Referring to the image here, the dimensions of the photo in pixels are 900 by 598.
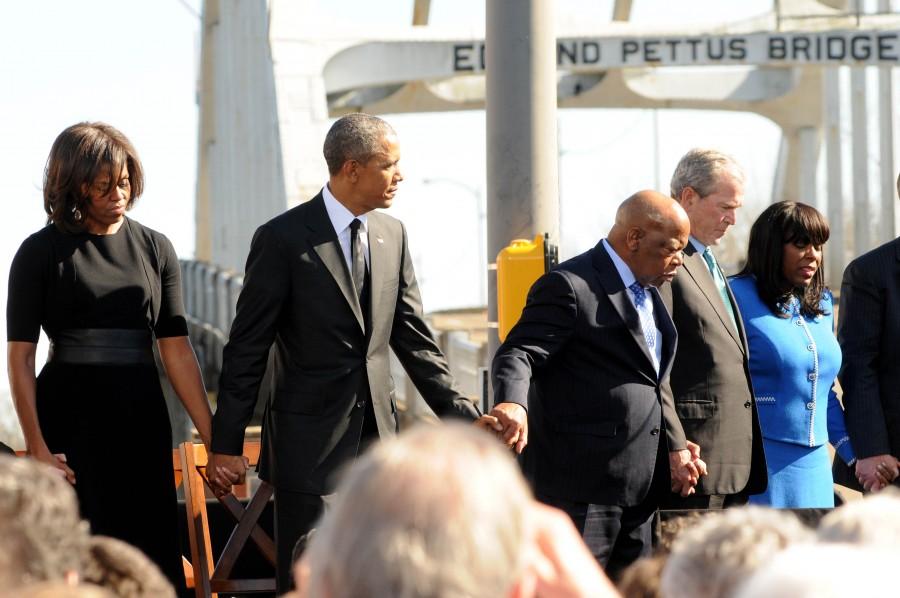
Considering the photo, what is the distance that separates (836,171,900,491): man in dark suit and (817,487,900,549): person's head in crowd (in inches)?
139

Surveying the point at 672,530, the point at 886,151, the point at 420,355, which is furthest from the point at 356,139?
the point at 886,151

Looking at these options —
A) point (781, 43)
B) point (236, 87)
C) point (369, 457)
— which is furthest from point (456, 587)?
point (236, 87)

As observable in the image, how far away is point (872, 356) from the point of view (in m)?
5.96

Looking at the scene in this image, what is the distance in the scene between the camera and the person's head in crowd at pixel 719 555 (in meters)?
2.38

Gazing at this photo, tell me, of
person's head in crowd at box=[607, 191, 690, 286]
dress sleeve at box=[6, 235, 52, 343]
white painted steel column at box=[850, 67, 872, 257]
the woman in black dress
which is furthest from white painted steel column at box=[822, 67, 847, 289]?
dress sleeve at box=[6, 235, 52, 343]

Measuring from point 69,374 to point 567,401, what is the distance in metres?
1.76

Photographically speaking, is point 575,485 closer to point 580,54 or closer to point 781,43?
point 580,54

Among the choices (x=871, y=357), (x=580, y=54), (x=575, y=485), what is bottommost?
(x=575, y=485)

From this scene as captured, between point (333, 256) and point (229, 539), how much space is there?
4.23 feet

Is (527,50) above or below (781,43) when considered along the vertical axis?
below

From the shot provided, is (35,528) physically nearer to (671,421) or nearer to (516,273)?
(671,421)

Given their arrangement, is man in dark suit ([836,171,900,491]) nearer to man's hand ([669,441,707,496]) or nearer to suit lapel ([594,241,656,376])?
man's hand ([669,441,707,496])

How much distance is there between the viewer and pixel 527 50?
6457 mm

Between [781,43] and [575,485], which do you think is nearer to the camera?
[575,485]
